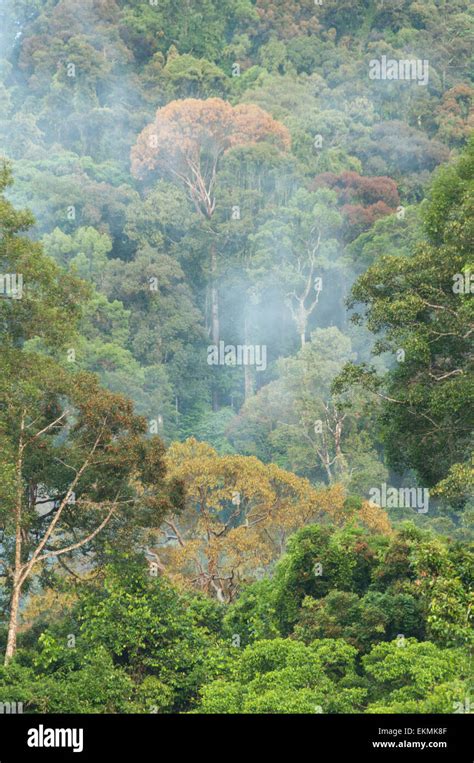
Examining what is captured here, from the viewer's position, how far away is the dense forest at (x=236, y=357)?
20438mm

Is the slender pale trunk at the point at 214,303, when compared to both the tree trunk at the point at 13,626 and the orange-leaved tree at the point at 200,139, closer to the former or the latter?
the orange-leaved tree at the point at 200,139

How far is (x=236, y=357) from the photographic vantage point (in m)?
63.8

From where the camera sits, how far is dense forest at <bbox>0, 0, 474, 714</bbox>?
67.1 ft

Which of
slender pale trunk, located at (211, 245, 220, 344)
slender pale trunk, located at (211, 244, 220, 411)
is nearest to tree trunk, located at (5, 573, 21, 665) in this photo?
slender pale trunk, located at (211, 244, 220, 411)

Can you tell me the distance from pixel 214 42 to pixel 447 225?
68.1m

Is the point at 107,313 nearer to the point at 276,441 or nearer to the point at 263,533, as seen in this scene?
the point at 276,441

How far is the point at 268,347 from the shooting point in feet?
204

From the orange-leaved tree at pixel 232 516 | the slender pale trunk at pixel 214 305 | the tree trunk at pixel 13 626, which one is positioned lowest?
the tree trunk at pixel 13 626

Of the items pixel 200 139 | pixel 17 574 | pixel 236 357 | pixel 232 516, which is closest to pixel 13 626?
pixel 17 574

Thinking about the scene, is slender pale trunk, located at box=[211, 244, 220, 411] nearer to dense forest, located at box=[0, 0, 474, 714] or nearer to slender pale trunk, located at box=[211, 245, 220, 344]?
slender pale trunk, located at box=[211, 245, 220, 344]

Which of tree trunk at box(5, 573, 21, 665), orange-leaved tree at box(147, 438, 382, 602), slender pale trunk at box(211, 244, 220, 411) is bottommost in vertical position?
tree trunk at box(5, 573, 21, 665)

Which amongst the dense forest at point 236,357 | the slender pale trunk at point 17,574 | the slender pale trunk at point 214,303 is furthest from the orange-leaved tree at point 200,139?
the slender pale trunk at point 17,574

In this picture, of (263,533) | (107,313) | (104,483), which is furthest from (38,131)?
(104,483)

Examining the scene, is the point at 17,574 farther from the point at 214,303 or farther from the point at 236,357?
the point at 214,303
